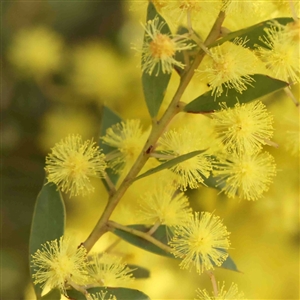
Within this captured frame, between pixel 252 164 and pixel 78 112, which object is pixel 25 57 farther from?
pixel 252 164

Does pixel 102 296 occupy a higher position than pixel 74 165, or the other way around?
pixel 74 165

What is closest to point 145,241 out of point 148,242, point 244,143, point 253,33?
point 148,242

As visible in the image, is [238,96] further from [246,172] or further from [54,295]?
[54,295]

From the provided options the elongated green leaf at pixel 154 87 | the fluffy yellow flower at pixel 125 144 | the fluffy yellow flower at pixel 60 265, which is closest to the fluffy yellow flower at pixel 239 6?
the elongated green leaf at pixel 154 87

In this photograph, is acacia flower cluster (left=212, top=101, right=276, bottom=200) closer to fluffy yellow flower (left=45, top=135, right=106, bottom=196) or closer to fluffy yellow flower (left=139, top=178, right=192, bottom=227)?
fluffy yellow flower (left=139, top=178, right=192, bottom=227)

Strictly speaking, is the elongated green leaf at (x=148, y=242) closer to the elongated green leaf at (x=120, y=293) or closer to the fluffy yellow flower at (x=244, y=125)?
the elongated green leaf at (x=120, y=293)

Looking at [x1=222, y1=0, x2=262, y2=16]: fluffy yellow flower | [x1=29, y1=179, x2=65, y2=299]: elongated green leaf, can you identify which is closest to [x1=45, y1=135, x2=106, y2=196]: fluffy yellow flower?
[x1=29, y1=179, x2=65, y2=299]: elongated green leaf
